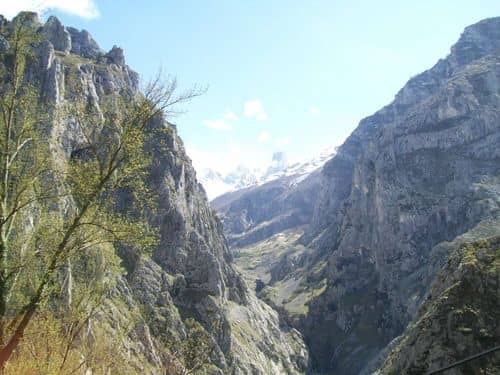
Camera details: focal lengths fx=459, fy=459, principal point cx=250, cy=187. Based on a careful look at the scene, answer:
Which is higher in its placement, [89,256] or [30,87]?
[30,87]

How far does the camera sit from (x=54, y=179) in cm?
2633

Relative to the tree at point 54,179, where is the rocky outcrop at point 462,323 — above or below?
below

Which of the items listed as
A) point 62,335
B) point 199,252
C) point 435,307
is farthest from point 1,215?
point 199,252

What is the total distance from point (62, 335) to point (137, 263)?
13270 cm

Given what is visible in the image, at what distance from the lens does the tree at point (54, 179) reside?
23.7m

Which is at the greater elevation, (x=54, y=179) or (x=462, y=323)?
(x=54, y=179)

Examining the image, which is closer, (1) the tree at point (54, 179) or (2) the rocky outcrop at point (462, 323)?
(1) the tree at point (54, 179)

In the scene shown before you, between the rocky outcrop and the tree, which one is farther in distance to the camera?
the rocky outcrop

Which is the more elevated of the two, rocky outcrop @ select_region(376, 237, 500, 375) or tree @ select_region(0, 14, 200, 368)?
tree @ select_region(0, 14, 200, 368)

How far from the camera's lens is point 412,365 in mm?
50844

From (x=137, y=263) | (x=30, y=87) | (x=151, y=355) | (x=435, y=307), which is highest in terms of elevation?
(x=30, y=87)

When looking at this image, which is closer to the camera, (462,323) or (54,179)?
(54,179)

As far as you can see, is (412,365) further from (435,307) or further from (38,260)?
(38,260)

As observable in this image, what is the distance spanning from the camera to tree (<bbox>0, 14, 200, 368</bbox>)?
23.7 m
